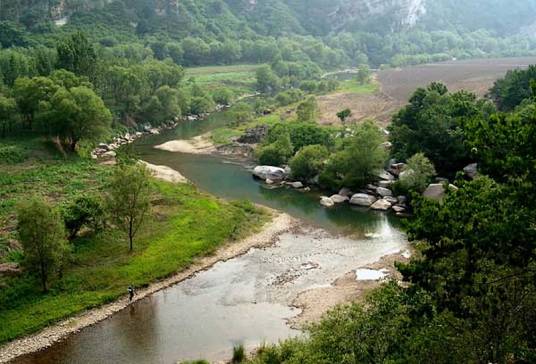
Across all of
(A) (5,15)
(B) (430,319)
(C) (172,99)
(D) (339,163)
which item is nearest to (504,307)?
(B) (430,319)

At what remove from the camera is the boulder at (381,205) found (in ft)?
215

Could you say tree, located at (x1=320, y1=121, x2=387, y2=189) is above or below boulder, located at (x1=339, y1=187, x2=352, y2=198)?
above

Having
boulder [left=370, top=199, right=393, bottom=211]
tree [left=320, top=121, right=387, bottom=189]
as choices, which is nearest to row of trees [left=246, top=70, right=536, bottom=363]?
boulder [left=370, top=199, right=393, bottom=211]

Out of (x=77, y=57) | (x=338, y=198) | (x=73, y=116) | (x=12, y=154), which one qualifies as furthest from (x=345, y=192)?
(x=77, y=57)

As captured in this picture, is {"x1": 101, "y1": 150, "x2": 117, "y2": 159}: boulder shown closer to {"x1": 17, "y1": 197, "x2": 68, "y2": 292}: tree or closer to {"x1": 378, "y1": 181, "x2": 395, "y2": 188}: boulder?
{"x1": 378, "y1": 181, "x2": 395, "y2": 188}: boulder

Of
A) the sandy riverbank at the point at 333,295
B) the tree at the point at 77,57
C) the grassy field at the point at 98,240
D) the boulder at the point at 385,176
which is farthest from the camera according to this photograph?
the tree at the point at 77,57

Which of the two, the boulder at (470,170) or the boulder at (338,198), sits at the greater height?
the boulder at (470,170)

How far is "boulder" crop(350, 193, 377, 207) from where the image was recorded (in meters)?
66.8

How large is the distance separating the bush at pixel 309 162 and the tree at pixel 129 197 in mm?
28586

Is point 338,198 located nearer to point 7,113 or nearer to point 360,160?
point 360,160

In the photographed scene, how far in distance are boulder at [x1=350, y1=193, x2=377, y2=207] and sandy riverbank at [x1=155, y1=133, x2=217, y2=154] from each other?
3457 cm

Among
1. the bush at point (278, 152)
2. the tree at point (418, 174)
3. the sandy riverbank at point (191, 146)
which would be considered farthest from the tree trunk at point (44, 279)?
the sandy riverbank at point (191, 146)

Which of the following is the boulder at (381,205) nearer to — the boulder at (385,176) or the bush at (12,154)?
the boulder at (385,176)

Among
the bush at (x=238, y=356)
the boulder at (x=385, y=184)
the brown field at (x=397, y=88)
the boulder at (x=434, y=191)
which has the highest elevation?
the brown field at (x=397, y=88)
